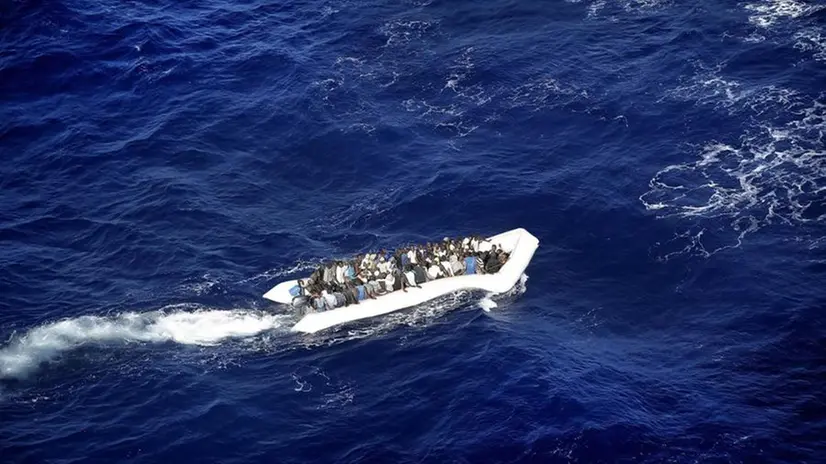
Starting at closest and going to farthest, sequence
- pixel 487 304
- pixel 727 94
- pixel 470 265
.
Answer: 1. pixel 487 304
2. pixel 470 265
3. pixel 727 94

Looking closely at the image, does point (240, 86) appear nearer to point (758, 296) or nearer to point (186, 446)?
point (186, 446)

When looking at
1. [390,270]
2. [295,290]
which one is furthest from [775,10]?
[295,290]

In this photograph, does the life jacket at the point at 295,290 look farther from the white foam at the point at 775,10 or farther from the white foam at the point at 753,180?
the white foam at the point at 775,10

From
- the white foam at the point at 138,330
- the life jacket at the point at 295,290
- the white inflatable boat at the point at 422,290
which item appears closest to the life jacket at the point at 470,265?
the white inflatable boat at the point at 422,290

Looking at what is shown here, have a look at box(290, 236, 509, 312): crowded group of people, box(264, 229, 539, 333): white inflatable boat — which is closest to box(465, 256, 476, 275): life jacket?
box(290, 236, 509, 312): crowded group of people

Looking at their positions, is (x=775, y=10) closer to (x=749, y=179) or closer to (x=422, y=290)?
(x=749, y=179)

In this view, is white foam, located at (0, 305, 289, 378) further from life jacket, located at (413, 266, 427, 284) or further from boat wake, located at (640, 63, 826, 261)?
boat wake, located at (640, 63, 826, 261)
